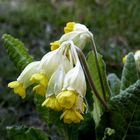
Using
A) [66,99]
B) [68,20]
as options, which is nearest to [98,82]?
[66,99]

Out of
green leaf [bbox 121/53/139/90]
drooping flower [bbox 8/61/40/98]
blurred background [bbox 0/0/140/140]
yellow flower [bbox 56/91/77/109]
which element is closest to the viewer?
yellow flower [bbox 56/91/77/109]

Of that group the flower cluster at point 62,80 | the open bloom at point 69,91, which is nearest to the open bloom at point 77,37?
the flower cluster at point 62,80

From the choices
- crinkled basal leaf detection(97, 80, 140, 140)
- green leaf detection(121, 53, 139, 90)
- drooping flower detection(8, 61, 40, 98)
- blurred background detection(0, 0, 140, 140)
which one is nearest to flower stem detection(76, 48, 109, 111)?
crinkled basal leaf detection(97, 80, 140, 140)

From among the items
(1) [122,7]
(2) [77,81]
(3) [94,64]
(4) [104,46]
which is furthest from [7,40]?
(1) [122,7]

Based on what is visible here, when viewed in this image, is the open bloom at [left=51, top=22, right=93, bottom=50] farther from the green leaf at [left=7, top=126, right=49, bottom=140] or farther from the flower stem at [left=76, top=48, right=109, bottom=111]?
the green leaf at [left=7, top=126, right=49, bottom=140]

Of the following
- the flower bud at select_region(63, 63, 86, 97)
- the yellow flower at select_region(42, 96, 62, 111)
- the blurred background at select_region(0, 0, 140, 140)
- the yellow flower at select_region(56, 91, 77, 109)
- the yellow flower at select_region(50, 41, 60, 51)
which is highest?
the yellow flower at select_region(50, 41, 60, 51)

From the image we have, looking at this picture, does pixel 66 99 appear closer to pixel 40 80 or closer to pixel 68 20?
pixel 40 80

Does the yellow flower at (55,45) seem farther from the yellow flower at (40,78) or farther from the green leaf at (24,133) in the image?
the green leaf at (24,133)
